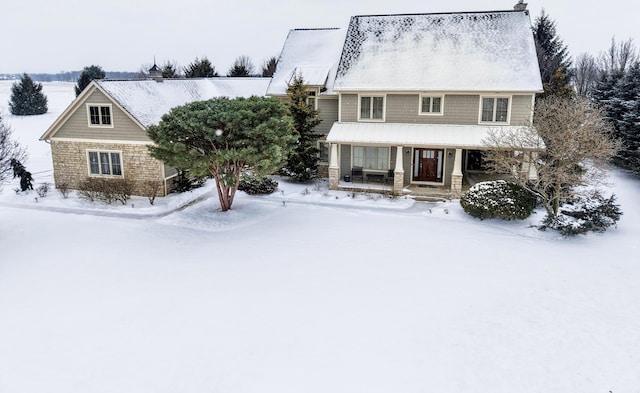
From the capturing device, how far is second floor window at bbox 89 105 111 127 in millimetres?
22594

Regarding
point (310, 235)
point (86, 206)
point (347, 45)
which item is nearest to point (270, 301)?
point (310, 235)

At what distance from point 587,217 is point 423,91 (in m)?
9.81

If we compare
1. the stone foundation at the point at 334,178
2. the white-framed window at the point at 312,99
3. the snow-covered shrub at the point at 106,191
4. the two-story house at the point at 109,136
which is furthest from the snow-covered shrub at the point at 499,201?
the snow-covered shrub at the point at 106,191

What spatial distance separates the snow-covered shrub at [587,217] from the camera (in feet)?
55.9

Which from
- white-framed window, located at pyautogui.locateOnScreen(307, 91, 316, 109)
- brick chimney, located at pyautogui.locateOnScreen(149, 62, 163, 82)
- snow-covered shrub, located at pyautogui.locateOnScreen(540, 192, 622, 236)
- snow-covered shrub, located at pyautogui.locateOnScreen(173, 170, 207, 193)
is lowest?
snow-covered shrub, located at pyautogui.locateOnScreen(540, 192, 622, 236)

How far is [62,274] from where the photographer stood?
14.0 meters

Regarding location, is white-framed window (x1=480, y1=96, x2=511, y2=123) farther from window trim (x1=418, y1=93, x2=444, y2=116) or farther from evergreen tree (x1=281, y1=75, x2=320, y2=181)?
Answer: evergreen tree (x1=281, y1=75, x2=320, y2=181)

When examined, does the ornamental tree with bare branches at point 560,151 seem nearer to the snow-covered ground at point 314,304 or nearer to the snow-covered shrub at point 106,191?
the snow-covered ground at point 314,304

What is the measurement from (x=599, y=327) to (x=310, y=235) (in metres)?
9.75

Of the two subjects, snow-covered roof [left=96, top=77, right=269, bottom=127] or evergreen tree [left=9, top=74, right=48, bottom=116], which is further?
evergreen tree [left=9, top=74, right=48, bottom=116]

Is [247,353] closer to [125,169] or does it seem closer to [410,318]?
[410,318]

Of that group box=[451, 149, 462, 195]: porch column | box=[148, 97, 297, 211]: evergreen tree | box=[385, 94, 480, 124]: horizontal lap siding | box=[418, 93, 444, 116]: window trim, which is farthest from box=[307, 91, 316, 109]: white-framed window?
box=[451, 149, 462, 195]: porch column

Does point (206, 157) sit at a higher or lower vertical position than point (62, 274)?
higher

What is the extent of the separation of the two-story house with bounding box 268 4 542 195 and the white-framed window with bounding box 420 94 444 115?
0.17 feet
